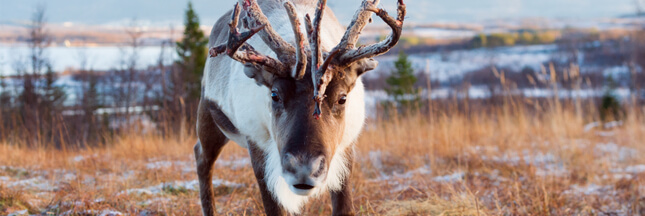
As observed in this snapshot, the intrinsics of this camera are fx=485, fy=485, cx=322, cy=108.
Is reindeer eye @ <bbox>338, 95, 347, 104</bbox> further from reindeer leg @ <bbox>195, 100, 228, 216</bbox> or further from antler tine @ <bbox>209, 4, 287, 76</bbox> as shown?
reindeer leg @ <bbox>195, 100, 228, 216</bbox>

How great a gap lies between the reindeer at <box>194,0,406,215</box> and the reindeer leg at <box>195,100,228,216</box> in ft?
0.97

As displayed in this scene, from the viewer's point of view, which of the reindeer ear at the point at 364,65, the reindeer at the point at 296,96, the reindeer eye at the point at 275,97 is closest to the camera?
the reindeer at the point at 296,96

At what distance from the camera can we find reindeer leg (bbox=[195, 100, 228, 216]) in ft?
13.6

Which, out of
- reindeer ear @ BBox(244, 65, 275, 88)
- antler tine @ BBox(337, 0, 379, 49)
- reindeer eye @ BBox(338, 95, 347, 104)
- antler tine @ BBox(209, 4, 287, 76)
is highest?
antler tine @ BBox(337, 0, 379, 49)

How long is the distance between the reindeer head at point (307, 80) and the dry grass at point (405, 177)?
159 cm

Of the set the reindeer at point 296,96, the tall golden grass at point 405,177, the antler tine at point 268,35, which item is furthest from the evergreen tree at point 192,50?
the antler tine at point 268,35

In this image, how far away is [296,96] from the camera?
264 centimetres

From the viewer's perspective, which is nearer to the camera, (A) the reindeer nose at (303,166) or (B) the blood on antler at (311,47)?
(A) the reindeer nose at (303,166)

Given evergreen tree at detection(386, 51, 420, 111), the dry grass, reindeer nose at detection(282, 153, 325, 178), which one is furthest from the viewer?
evergreen tree at detection(386, 51, 420, 111)

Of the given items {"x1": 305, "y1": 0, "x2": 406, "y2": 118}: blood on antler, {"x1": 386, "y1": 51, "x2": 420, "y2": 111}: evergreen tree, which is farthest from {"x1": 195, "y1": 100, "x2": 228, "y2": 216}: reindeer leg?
{"x1": 386, "y1": 51, "x2": 420, "y2": 111}: evergreen tree

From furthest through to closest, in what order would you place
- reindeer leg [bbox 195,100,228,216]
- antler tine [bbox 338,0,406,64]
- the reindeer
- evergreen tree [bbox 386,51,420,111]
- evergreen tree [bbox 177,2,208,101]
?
1. evergreen tree [bbox 177,2,208,101]
2. evergreen tree [bbox 386,51,420,111]
3. reindeer leg [bbox 195,100,228,216]
4. antler tine [bbox 338,0,406,64]
5. the reindeer

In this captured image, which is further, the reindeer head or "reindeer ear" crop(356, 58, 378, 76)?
"reindeer ear" crop(356, 58, 378, 76)

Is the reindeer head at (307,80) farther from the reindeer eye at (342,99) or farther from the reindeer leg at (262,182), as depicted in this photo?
the reindeer leg at (262,182)

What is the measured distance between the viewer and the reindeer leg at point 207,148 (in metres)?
4.15
